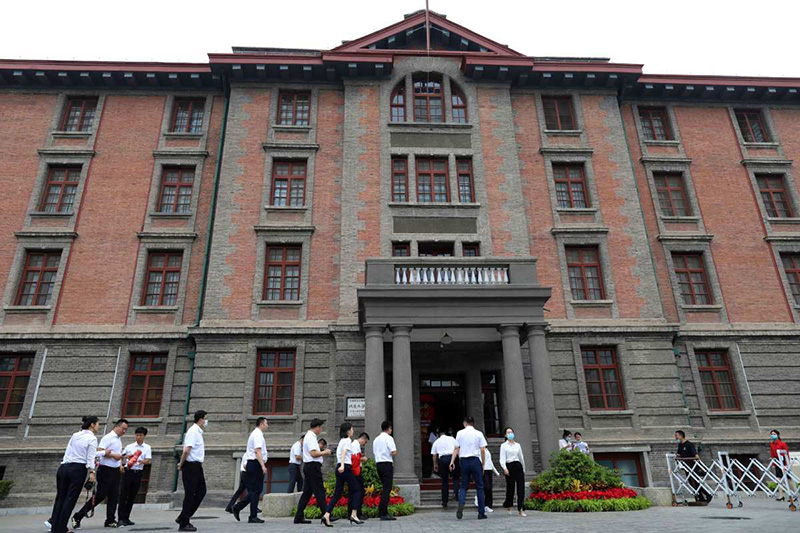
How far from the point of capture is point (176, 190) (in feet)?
68.8

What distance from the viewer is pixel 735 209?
21.8 m

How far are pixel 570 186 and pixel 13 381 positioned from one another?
22.1m

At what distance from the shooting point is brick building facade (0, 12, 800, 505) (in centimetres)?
1695

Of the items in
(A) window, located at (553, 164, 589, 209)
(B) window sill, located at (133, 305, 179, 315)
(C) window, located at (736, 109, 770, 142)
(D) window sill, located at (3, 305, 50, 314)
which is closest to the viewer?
(D) window sill, located at (3, 305, 50, 314)

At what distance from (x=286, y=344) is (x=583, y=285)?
11327 mm

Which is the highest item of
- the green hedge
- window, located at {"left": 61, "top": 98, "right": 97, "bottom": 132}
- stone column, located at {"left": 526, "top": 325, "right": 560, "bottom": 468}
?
window, located at {"left": 61, "top": 98, "right": 97, "bottom": 132}

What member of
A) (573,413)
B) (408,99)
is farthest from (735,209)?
(408,99)

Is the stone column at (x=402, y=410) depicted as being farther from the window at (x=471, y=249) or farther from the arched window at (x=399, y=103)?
the arched window at (x=399, y=103)

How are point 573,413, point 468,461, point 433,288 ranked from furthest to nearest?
1. point 573,413
2. point 433,288
3. point 468,461

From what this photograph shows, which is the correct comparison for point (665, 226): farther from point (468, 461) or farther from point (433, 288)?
point (468, 461)

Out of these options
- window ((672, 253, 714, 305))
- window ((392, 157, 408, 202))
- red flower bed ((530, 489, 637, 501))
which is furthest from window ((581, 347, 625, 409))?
window ((392, 157, 408, 202))

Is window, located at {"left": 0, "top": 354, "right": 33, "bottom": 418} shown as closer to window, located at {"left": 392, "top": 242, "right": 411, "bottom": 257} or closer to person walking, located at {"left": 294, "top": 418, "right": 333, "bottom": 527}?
person walking, located at {"left": 294, "top": 418, "right": 333, "bottom": 527}

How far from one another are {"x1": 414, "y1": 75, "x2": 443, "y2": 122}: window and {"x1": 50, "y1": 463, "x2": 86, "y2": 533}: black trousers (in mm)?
17632

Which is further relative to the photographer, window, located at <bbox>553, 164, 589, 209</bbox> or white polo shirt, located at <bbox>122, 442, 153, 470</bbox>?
window, located at <bbox>553, 164, 589, 209</bbox>
